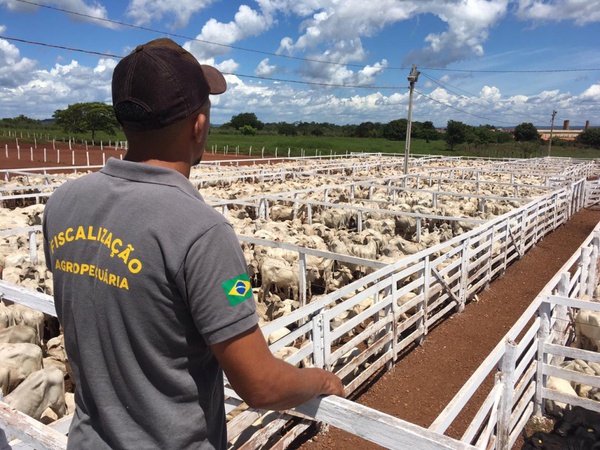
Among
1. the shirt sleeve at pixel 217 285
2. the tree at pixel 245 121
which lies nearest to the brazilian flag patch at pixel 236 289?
the shirt sleeve at pixel 217 285

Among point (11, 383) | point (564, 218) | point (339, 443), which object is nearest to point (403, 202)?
point (564, 218)

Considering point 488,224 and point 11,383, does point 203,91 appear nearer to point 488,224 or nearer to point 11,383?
point 11,383

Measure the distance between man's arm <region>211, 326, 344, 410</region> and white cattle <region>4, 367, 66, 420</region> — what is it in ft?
11.3

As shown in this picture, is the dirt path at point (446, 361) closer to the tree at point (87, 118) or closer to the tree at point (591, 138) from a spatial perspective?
the tree at point (87, 118)

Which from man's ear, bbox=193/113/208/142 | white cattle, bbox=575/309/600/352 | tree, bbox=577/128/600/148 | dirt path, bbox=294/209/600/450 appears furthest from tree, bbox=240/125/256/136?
man's ear, bbox=193/113/208/142

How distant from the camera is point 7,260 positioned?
28.1 ft

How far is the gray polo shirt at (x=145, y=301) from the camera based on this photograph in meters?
1.37

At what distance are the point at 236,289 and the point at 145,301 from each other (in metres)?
0.28

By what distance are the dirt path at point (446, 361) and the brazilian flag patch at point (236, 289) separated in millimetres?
4594

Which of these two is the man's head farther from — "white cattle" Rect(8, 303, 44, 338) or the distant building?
the distant building

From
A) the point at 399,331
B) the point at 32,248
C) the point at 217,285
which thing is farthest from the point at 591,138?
the point at 217,285

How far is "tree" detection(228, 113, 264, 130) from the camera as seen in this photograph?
10975 cm

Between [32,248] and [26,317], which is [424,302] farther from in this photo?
[32,248]

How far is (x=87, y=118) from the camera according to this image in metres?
68.4
